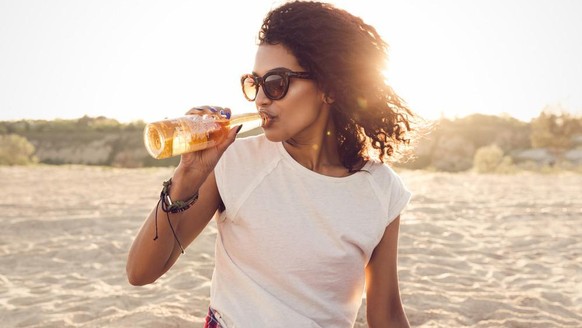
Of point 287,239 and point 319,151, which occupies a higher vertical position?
point 319,151

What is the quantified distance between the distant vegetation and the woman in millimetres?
21963

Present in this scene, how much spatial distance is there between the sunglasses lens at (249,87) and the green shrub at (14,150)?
21.6 m

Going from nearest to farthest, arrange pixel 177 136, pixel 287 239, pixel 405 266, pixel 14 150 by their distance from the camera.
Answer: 1. pixel 177 136
2. pixel 287 239
3. pixel 405 266
4. pixel 14 150

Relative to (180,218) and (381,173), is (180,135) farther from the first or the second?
(381,173)

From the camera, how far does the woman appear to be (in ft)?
6.74

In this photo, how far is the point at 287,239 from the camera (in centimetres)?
206

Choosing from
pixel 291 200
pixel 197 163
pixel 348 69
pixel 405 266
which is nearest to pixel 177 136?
pixel 197 163

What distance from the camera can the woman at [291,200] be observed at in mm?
2055

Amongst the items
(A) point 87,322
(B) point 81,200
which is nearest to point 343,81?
(A) point 87,322

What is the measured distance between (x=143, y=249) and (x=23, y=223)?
256 inches

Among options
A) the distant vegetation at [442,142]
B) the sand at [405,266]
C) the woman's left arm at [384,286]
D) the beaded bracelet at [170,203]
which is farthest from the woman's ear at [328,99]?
the distant vegetation at [442,142]

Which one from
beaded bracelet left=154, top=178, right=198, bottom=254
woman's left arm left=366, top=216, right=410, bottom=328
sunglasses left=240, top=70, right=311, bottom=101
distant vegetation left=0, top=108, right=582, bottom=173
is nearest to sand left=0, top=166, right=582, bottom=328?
woman's left arm left=366, top=216, right=410, bottom=328

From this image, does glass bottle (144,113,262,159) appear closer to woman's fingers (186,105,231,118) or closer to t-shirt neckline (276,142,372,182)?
woman's fingers (186,105,231,118)

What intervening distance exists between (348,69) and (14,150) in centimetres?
2549
